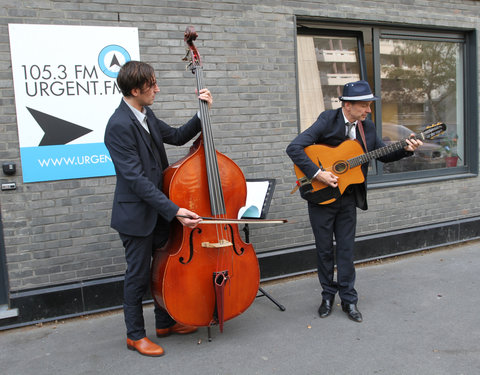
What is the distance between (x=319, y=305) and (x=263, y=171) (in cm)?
152

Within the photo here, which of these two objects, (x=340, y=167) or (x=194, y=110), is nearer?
(x=340, y=167)

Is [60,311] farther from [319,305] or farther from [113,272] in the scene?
[319,305]

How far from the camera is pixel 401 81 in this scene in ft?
19.8

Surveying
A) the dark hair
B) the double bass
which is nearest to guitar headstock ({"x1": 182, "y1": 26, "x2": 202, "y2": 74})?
the double bass

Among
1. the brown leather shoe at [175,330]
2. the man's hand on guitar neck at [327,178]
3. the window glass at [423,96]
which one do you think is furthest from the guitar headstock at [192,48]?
the window glass at [423,96]

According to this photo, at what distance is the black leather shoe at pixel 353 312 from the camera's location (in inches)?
145

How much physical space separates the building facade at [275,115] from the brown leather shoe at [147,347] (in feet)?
3.31

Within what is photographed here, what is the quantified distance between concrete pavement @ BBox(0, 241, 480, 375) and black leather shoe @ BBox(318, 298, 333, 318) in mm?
48

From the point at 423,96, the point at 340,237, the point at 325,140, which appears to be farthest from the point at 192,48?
the point at 423,96

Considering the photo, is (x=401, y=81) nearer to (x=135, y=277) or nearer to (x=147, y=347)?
(x=135, y=277)

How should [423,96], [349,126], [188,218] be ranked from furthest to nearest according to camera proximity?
1. [423,96]
2. [349,126]
3. [188,218]

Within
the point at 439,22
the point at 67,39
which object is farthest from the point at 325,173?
the point at 439,22

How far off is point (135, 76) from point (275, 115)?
7.01ft

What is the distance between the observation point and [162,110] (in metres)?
4.29
